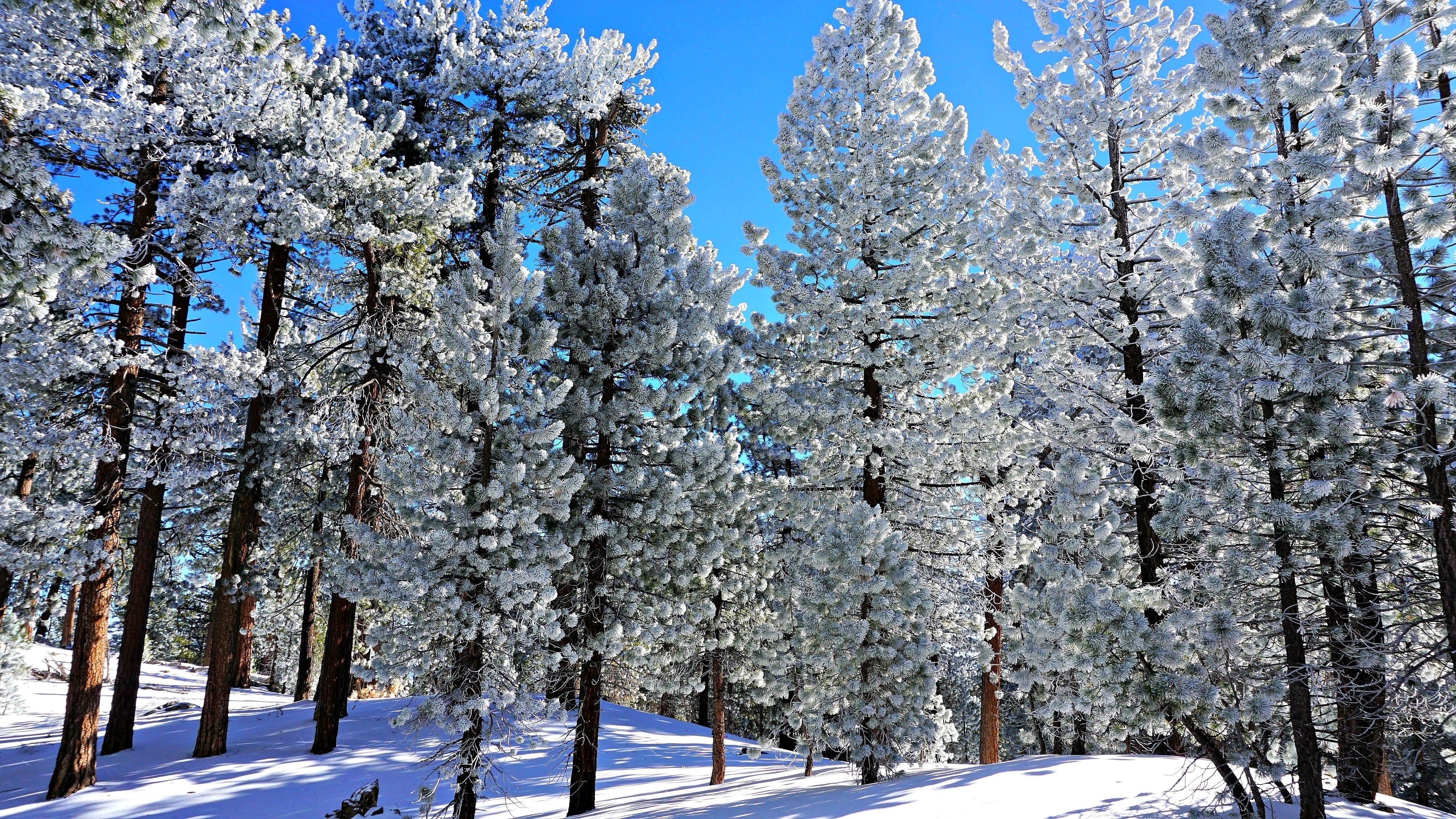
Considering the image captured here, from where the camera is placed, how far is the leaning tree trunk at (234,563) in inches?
474

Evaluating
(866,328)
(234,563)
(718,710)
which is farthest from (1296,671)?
(234,563)

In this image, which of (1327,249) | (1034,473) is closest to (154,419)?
(1034,473)

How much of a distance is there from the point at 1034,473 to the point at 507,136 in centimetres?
1220

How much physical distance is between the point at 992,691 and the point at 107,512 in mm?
16383

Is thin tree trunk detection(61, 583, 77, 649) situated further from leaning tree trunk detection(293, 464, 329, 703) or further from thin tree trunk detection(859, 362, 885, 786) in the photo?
thin tree trunk detection(859, 362, 885, 786)

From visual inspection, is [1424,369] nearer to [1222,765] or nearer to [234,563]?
[1222,765]

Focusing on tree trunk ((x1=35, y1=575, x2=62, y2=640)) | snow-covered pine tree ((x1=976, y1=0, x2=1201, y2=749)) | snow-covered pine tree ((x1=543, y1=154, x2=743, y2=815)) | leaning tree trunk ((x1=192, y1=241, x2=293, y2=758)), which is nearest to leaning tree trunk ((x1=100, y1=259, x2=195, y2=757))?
leaning tree trunk ((x1=192, y1=241, x2=293, y2=758))

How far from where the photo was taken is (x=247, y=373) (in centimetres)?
1115

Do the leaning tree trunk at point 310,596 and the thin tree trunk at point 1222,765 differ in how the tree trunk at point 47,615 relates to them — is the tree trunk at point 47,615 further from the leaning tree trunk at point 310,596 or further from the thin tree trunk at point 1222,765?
the thin tree trunk at point 1222,765

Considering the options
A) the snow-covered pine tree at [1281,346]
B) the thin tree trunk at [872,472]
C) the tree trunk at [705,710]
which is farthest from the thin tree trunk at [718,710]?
the tree trunk at [705,710]

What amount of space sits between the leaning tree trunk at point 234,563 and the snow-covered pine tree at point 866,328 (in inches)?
349

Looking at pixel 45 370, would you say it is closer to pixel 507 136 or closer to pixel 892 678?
pixel 507 136

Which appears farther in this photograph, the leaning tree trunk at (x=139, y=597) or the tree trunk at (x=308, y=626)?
the tree trunk at (x=308, y=626)

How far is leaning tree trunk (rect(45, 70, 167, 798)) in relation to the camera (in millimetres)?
10516
